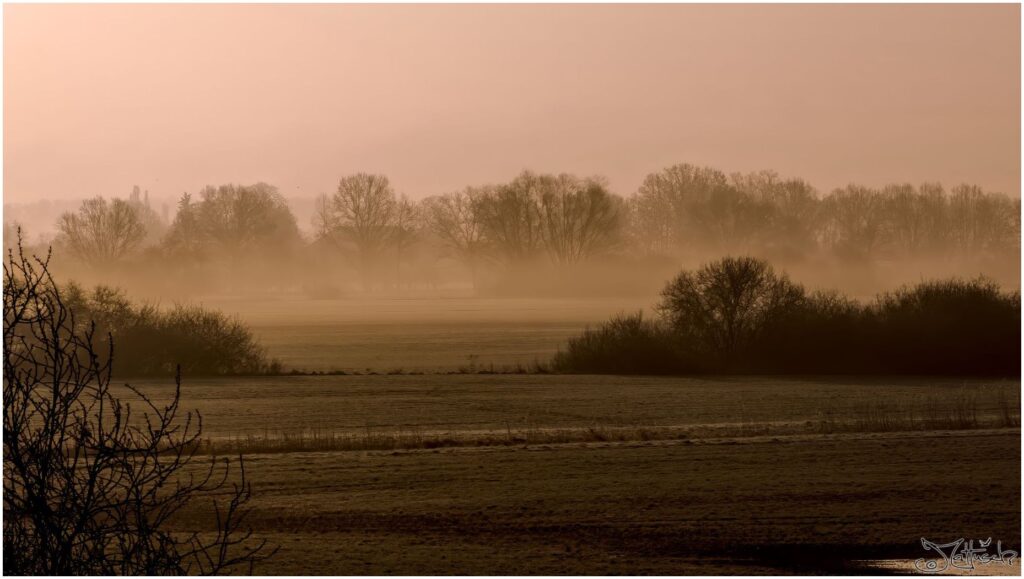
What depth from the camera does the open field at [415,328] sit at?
187ft

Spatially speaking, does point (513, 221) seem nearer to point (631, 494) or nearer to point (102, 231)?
point (102, 231)

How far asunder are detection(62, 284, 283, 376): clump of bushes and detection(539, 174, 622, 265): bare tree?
1412 inches

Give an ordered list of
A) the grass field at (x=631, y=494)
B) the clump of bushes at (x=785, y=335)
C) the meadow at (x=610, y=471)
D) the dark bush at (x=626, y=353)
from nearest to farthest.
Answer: the grass field at (x=631, y=494)
the meadow at (x=610, y=471)
the dark bush at (x=626, y=353)
the clump of bushes at (x=785, y=335)

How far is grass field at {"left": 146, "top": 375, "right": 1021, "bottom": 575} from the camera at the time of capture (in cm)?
1780

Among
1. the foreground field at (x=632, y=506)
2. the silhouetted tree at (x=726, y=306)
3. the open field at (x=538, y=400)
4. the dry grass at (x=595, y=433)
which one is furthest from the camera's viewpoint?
the silhouetted tree at (x=726, y=306)

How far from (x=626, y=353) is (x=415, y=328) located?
74.1 feet

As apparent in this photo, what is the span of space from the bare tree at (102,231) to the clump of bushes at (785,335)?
96.4 ft

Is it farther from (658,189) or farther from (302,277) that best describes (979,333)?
(302,277)

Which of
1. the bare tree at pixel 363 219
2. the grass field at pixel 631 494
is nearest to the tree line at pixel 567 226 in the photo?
the bare tree at pixel 363 219

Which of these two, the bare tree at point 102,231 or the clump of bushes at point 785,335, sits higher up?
the bare tree at point 102,231

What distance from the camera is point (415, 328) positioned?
240ft

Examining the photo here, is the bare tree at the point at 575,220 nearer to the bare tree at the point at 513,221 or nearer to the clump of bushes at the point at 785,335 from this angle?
the bare tree at the point at 513,221

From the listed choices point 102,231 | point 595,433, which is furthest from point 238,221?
point 595,433

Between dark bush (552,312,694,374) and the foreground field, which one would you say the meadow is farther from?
dark bush (552,312,694,374)
